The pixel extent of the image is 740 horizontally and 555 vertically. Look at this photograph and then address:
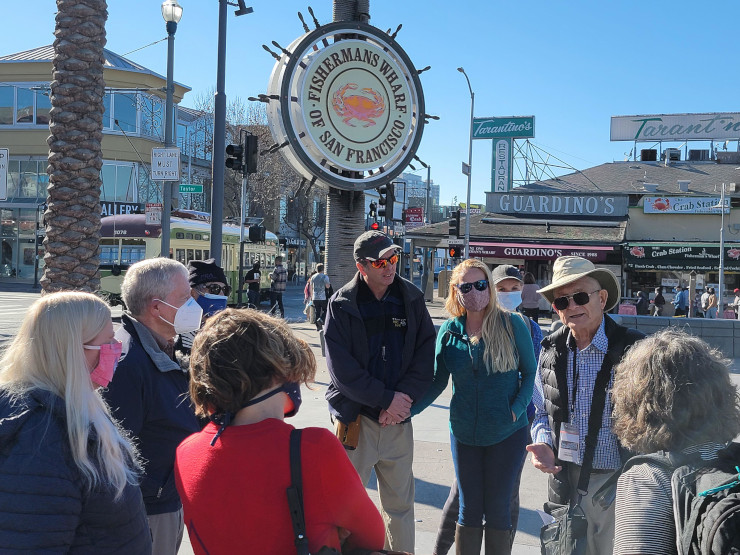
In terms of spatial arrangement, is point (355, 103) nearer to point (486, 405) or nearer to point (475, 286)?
point (475, 286)

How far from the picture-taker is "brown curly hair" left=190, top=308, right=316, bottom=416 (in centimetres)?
204

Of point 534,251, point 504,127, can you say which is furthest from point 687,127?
point 534,251

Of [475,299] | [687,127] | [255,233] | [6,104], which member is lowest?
[475,299]

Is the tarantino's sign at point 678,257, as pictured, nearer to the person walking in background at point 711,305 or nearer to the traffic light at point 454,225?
the person walking in background at point 711,305

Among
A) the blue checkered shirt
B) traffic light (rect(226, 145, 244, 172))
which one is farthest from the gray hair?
traffic light (rect(226, 145, 244, 172))

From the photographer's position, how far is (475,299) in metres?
4.10

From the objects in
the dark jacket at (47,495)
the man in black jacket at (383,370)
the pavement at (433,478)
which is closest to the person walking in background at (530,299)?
the pavement at (433,478)

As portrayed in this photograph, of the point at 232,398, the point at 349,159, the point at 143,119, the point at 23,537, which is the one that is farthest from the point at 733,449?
the point at 143,119

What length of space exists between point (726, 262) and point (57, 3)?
87.7 ft

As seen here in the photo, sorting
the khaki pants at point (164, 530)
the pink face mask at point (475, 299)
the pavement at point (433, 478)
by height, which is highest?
the pink face mask at point (475, 299)

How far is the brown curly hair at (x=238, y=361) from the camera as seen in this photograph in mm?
2045

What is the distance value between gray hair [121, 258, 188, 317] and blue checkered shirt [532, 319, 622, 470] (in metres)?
2.04

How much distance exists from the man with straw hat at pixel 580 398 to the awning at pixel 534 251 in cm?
2293

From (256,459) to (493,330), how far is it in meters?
2.32
